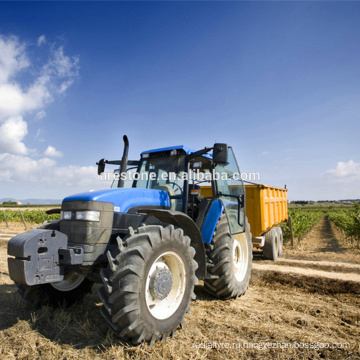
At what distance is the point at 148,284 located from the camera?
10.7 feet

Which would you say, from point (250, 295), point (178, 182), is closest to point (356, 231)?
point (250, 295)

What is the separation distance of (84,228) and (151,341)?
4.70 feet

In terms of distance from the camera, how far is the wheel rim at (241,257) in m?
5.45

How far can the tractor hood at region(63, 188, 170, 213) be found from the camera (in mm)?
3582

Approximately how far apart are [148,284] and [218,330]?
118cm

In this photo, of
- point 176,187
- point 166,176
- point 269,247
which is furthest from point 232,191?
point 269,247

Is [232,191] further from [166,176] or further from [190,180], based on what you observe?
[166,176]

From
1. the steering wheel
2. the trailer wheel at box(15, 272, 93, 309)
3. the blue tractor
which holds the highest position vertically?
the steering wheel

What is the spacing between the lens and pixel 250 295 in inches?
215

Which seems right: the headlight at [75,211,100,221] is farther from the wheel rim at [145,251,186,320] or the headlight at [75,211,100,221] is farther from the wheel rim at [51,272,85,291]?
the wheel rim at [51,272,85,291]

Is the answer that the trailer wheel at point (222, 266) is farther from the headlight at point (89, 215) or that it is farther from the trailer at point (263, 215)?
the trailer at point (263, 215)

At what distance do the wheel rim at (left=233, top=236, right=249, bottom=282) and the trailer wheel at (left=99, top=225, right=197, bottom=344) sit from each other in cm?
202

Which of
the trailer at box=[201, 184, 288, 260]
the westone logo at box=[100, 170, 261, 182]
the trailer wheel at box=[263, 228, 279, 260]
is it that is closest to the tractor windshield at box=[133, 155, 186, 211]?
the westone logo at box=[100, 170, 261, 182]

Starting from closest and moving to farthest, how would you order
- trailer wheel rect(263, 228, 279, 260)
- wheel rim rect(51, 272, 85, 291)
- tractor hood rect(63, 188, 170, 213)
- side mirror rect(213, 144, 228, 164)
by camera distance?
tractor hood rect(63, 188, 170, 213)
side mirror rect(213, 144, 228, 164)
wheel rim rect(51, 272, 85, 291)
trailer wheel rect(263, 228, 279, 260)
